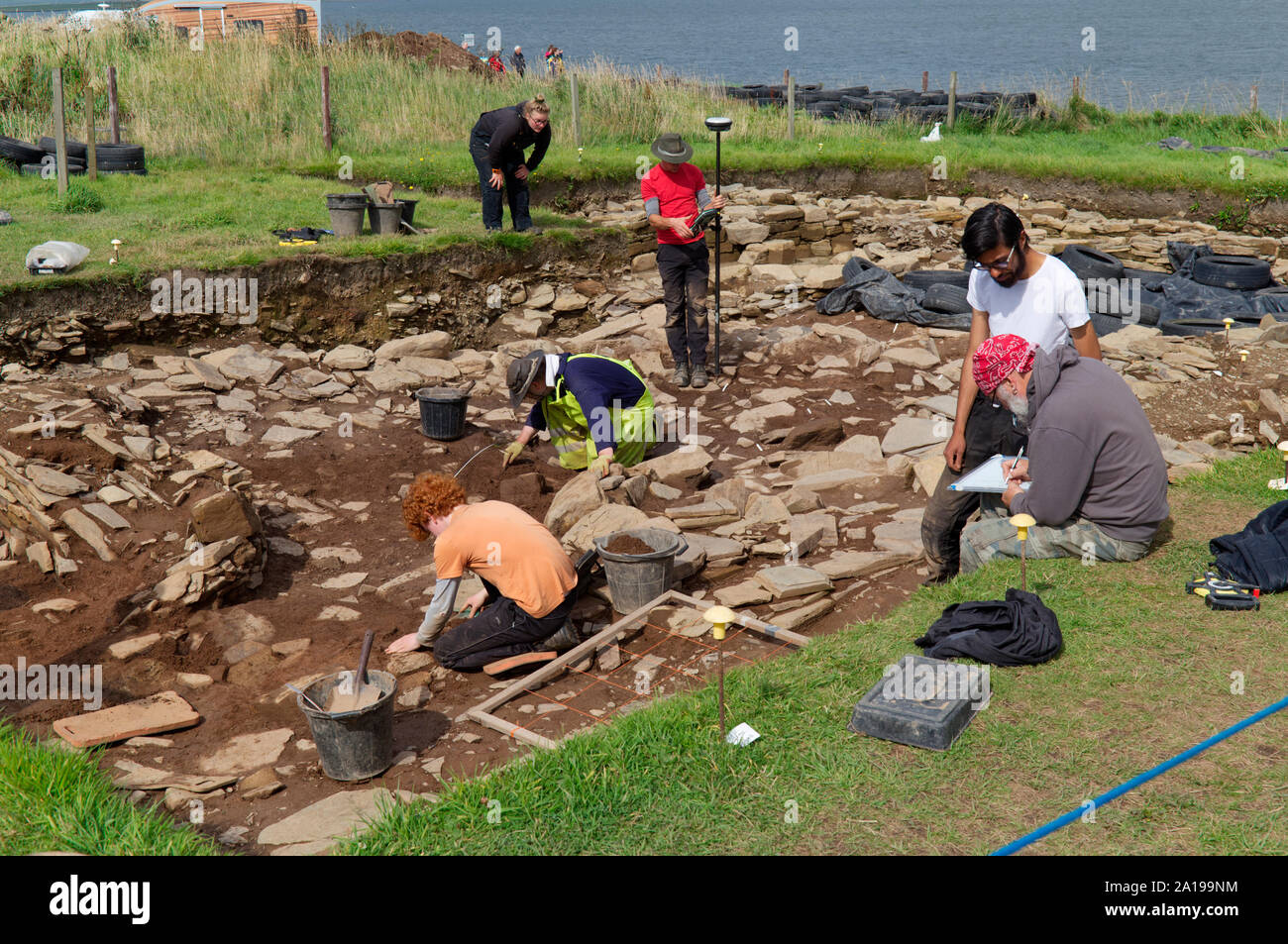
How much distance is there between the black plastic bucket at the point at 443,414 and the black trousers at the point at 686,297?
2249 millimetres

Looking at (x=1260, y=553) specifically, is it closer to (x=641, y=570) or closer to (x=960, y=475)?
(x=960, y=475)

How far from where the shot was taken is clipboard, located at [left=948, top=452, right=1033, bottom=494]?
4.95 m

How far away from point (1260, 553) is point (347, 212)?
9450 mm

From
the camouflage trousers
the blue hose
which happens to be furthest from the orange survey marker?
the camouflage trousers

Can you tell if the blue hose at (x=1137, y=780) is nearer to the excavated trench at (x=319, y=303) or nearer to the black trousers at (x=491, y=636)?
the black trousers at (x=491, y=636)

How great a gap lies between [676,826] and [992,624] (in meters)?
1.69

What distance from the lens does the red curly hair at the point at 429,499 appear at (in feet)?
17.1

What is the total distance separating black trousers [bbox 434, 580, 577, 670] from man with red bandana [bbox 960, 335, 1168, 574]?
2454mm

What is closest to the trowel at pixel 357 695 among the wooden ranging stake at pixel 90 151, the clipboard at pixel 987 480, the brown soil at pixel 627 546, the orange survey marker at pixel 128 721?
the orange survey marker at pixel 128 721

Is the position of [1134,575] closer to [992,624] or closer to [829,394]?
[992,624]

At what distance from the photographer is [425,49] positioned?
2722cm

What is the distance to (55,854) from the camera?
3.42 m
